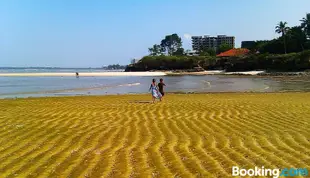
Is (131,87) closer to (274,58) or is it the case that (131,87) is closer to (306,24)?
(274,58)

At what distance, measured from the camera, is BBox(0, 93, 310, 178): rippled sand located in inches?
240

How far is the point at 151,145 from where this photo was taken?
787cm

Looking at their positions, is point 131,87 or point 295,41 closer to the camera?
point 131,87

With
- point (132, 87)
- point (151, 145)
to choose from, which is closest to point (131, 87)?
point (132, 87)

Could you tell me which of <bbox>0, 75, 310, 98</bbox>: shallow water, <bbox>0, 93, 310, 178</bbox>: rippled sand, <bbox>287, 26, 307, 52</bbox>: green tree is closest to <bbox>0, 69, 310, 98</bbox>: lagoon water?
<bbox>0, 75, 310, 98</bbox>: shallow water

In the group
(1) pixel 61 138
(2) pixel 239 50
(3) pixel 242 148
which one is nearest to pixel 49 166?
(1) pixel 61 138

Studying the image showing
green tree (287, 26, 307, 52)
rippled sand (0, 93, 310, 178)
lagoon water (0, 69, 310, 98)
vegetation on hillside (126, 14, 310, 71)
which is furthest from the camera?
green tree (287, 26, 307, 52)

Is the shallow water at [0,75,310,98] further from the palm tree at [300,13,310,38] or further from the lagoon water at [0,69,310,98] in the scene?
the palm tree at [300,13,310,38]

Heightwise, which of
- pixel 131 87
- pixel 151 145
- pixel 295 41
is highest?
pixel 295 41

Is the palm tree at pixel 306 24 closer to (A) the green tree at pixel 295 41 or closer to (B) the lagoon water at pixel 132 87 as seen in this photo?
(A) the green tree at pixel 295 41

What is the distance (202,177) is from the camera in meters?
5.52

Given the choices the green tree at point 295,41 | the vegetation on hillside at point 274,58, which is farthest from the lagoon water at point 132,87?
the green tree at point 295,41

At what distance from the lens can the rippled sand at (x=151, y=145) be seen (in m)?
6.09

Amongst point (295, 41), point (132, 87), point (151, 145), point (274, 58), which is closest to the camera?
point (151, 145)
